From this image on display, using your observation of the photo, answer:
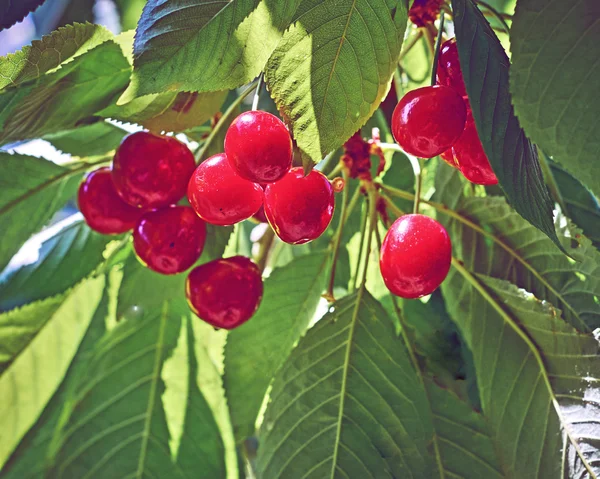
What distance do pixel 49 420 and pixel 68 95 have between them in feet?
2.68

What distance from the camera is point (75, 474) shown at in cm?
117

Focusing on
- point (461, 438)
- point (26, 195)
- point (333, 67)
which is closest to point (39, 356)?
point (26, 195)

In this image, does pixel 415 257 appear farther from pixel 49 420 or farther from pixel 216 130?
pixel 49 420

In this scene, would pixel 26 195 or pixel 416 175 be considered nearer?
pixel 416 175

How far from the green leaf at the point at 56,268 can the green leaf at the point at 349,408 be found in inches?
16.7

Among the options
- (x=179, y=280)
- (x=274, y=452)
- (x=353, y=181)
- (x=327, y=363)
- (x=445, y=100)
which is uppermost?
(x=353, y=181)

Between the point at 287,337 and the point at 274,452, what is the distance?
7.8 inches

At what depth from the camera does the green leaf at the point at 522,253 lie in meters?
0.85

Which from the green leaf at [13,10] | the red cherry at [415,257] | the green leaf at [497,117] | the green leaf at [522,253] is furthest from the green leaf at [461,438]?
the green leaf at [13,10]

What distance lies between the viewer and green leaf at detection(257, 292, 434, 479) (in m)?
0.85

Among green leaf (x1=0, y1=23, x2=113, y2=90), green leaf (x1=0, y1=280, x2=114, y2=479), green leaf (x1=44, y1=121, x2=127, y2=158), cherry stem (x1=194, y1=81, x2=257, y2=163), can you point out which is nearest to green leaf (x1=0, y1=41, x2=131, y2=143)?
green leaf (x1=0, y1=23, x2=113, y2=90)

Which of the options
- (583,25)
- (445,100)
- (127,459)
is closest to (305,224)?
(445,100)

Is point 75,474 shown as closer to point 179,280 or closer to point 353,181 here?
point 179,280

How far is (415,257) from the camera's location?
2.27ft
